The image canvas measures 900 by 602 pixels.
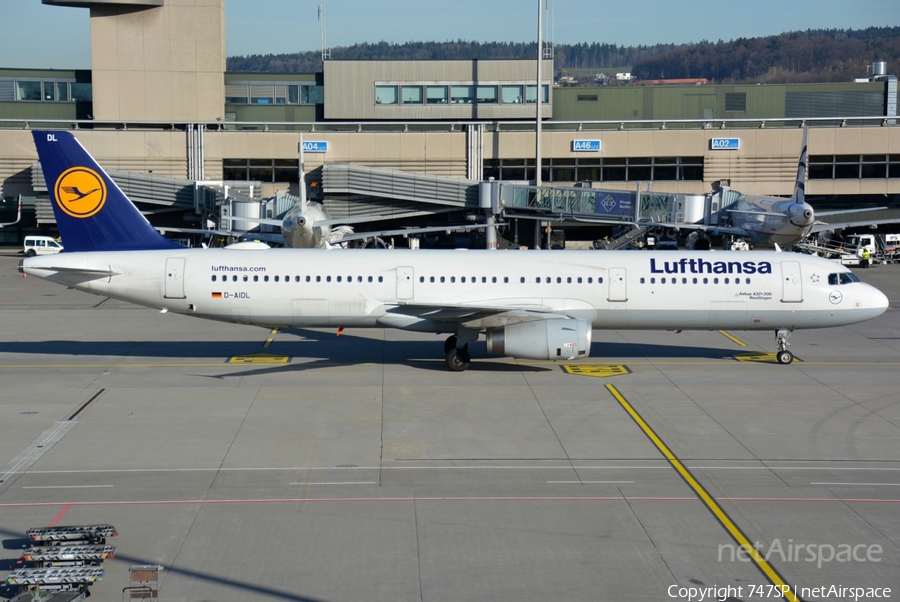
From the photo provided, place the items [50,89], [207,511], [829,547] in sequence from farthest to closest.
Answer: [50,89]
[207,511]
[829,547]

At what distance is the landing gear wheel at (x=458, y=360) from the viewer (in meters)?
30.1

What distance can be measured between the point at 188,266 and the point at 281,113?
5419 centimetres

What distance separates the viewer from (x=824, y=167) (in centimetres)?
6838

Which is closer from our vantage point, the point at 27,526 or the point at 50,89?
the point at 27,526

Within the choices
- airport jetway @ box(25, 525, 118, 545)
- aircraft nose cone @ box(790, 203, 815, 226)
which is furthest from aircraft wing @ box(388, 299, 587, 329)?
aircraft nose cone @ box(790, 203, 815, 226)

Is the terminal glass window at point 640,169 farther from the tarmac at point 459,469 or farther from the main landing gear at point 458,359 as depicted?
the main landing gear at point 458,359

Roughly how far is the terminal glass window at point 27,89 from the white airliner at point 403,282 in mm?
55981

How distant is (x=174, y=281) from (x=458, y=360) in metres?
9.49

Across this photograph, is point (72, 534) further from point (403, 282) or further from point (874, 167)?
point (874, 167)

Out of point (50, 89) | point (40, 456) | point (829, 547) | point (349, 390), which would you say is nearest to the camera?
point (829, 547)

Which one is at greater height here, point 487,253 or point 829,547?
point 487,253

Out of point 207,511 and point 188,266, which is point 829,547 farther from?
point 188,266

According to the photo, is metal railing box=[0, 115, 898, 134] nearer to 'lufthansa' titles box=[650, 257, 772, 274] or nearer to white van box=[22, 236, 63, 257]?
white van box=[22, 236, 63, 257]

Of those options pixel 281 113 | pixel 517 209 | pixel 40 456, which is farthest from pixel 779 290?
pixel 281 113
